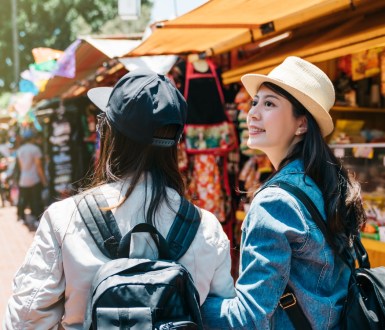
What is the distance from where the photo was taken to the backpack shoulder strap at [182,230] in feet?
5.09

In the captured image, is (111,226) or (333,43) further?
(333,43)

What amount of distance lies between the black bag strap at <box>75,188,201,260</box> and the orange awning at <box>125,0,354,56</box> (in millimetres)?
2124

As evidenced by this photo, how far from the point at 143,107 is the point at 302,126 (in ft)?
2.28

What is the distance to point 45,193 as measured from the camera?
10.6m

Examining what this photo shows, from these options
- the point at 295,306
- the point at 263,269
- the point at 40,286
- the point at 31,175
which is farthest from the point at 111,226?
the point at 31,175

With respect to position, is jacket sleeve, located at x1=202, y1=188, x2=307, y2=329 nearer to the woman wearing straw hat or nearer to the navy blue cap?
the woman wearing straw hat

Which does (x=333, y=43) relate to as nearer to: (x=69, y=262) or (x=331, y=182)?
(x=331, y=182)

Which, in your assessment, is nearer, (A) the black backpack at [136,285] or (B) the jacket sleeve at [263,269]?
(A) the black backpack at [136,285]

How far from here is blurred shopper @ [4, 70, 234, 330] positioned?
1.50m

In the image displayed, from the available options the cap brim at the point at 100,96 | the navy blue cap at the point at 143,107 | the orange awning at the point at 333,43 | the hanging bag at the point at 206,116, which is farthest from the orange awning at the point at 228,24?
the navy blue cap at the point at 143,107

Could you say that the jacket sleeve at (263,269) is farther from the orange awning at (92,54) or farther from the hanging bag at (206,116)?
the hanging bag at (206,116)

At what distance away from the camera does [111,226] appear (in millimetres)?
1520

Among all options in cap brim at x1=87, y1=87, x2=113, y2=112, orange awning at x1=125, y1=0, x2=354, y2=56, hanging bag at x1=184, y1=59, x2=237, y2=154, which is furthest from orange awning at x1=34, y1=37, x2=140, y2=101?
cap brim at x1=87, y1=87, x2=113, y2=112

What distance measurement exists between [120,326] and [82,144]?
7.65 metres
